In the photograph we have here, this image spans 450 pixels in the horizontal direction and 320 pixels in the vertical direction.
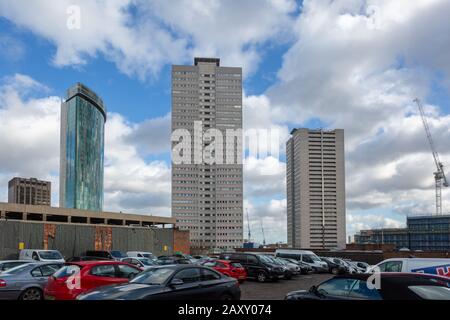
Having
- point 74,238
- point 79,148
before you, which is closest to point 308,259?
point 74,238

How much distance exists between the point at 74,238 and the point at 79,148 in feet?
262

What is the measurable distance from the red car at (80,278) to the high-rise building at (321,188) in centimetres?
17991

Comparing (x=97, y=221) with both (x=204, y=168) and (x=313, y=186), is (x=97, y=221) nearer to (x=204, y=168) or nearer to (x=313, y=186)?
(x=204, y=168)

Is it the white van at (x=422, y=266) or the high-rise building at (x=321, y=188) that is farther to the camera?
the high-rise building at (x=321, y=188)

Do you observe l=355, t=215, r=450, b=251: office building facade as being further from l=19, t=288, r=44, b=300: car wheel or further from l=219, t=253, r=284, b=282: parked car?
l=19, t=288, r=44, b=300: car wheel

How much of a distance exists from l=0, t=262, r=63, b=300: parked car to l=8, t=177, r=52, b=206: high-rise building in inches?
7053

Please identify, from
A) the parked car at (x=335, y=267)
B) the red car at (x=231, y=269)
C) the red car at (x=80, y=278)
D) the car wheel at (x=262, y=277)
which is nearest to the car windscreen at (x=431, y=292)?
the red car at (x=80, y=278)

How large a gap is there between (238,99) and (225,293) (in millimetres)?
171513

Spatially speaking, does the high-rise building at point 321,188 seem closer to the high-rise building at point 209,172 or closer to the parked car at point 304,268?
the high-rise building at point 209,172

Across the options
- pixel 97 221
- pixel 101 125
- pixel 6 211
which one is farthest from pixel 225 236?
pixel 6 211

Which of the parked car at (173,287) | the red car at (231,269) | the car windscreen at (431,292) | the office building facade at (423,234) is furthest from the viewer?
the office building facade at (423,234)

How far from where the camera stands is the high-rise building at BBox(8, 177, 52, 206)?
183250 millimetres

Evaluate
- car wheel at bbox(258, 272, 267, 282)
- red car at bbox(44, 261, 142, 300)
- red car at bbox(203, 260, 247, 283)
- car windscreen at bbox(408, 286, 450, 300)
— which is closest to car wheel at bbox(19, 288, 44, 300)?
red car at bbox(44, 261, 142, 300)

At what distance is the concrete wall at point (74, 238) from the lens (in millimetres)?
42594
